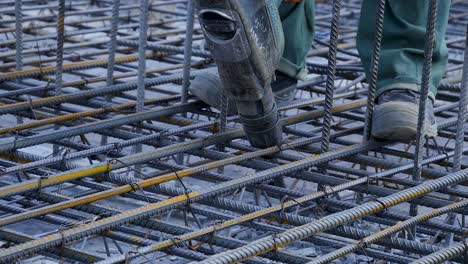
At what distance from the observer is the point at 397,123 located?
4684mm

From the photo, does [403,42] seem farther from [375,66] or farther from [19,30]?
[19,30]

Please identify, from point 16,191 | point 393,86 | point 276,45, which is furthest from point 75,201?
point 393,86

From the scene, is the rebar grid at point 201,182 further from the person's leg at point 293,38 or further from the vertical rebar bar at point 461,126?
the person's leg at point 293,38

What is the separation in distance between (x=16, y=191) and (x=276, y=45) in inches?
42.4

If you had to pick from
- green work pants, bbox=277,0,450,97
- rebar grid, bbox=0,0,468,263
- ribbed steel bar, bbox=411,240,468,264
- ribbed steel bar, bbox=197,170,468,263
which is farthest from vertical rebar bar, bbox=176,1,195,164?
ribbed steel bar, bbox=411,240,468,264

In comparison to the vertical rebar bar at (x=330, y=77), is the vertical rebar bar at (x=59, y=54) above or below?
above

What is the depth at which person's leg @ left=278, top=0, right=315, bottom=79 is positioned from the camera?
17.4ft

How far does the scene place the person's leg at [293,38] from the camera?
5.30m

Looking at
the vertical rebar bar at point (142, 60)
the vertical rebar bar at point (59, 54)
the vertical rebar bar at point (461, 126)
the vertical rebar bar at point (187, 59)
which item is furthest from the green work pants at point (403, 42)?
the vertical rebar bar at point (59, 54)

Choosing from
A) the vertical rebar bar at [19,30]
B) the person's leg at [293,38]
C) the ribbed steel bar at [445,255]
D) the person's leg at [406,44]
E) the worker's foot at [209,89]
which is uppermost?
the vertical rebar bar at [19,30]

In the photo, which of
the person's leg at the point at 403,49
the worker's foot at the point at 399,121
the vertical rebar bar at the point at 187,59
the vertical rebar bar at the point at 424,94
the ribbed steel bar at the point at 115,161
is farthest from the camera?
the vertical rebar bar at the point at 187,59

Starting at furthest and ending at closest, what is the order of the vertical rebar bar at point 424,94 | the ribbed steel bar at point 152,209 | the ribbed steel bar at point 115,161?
the vertical rebar bar at point 424,94
the ribbed steel bar at point 115,161
the ribbed steel bar at point 152,209

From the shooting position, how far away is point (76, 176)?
4.01 metres

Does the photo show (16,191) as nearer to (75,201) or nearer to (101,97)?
(75,201)
